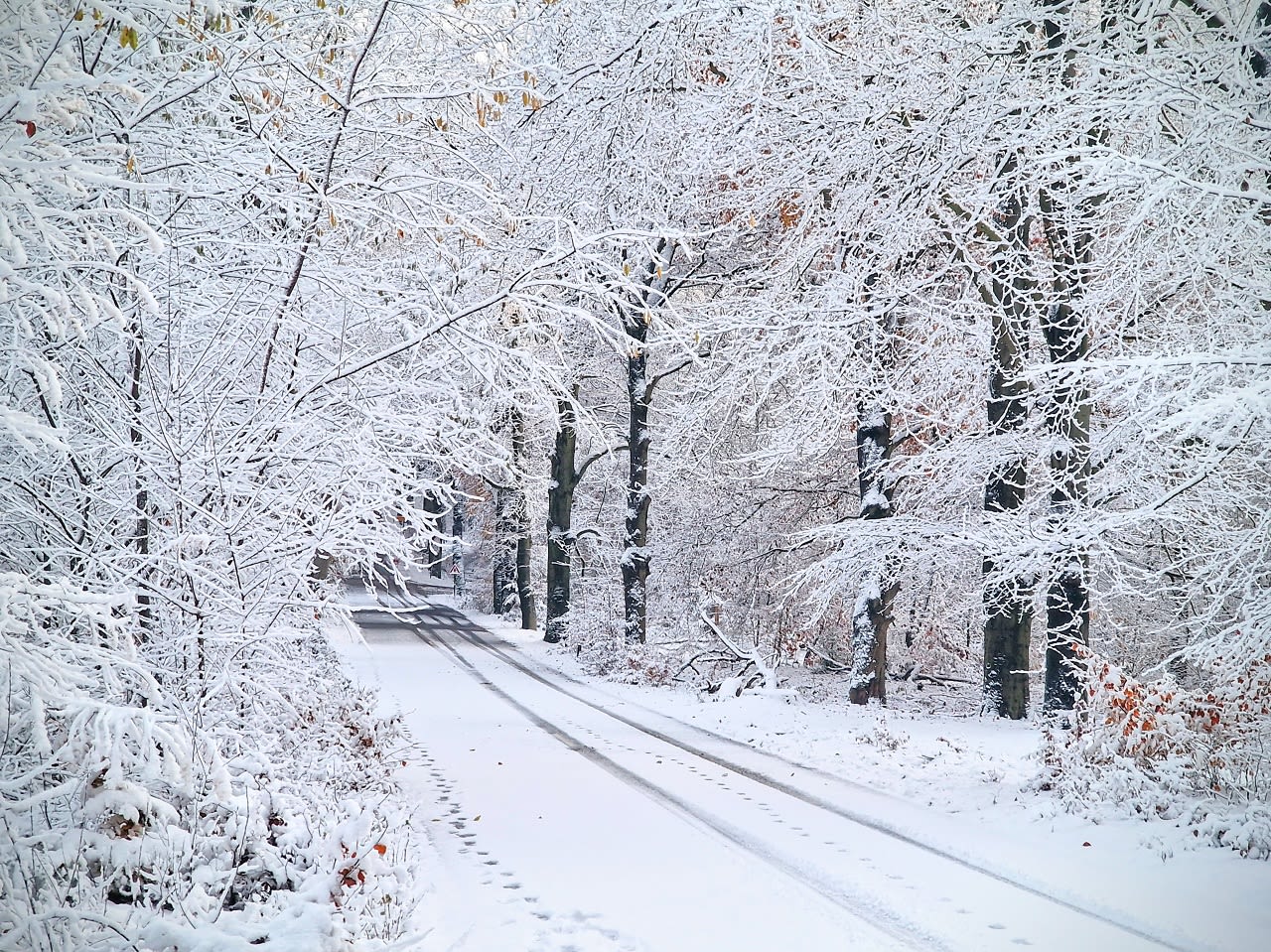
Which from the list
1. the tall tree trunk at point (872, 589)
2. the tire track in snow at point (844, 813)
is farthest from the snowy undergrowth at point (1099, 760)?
the tall tree trunk at point (872, 589)

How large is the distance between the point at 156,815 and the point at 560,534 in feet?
74.7

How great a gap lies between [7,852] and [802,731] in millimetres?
10584

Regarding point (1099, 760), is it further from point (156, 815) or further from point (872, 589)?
point (156, 815)

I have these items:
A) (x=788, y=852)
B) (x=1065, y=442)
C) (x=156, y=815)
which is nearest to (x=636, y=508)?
(x=1065, y=442)

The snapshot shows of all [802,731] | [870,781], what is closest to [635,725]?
[802,731]

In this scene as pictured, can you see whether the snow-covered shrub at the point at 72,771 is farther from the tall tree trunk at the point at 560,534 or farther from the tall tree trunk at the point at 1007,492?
the tall tree trunk at the point at 560,534

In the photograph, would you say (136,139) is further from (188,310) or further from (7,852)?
(7,852)

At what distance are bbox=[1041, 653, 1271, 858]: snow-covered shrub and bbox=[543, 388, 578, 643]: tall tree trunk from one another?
65.0 ft

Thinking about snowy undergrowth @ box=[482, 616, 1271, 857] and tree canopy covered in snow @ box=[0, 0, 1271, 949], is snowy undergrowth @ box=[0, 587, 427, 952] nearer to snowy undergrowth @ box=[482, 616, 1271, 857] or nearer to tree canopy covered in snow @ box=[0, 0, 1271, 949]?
tree canopy covered in snow @ box=[0, 0, 1271, 949]

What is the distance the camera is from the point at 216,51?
5.41 m

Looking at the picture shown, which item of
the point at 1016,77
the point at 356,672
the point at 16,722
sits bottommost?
the point at 356,672

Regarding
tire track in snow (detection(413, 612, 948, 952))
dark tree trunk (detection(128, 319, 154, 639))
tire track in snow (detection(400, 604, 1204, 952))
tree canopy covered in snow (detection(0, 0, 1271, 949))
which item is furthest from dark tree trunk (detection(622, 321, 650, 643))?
dark tree trunk (detection(128, 319, 154, 639))

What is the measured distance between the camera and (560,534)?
92.1 feet

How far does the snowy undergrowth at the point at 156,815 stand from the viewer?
3.59 metres
